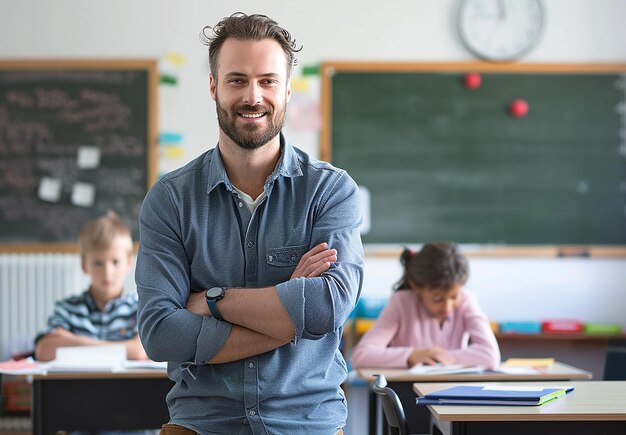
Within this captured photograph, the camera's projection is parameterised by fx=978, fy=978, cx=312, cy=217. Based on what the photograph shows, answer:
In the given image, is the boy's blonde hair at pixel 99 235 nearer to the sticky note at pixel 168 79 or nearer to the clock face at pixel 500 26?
the sticky note at pixel 168 79

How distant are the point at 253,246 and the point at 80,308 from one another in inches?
80.9

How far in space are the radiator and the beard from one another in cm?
378

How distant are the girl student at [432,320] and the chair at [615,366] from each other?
1.39ft

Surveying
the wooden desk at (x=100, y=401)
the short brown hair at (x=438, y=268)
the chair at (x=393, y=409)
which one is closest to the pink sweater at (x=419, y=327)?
the short brown hair at (x=438, y=268)

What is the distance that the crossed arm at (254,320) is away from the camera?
2141 mm

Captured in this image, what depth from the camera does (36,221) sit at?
5871 mm

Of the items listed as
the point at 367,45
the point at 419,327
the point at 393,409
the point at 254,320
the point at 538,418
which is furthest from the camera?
the point at 367,45

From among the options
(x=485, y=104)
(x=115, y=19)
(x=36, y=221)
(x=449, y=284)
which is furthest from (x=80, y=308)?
(x=485, y=104)

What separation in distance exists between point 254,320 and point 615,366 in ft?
7.06

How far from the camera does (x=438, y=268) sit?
4.03 m

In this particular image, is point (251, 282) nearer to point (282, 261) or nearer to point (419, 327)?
point (282, 261)

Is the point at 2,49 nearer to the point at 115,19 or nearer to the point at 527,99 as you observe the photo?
the point at 115,19

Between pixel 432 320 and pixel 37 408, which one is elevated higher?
pixel 432 320

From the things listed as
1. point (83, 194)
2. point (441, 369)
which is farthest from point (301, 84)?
point (441, 369)
